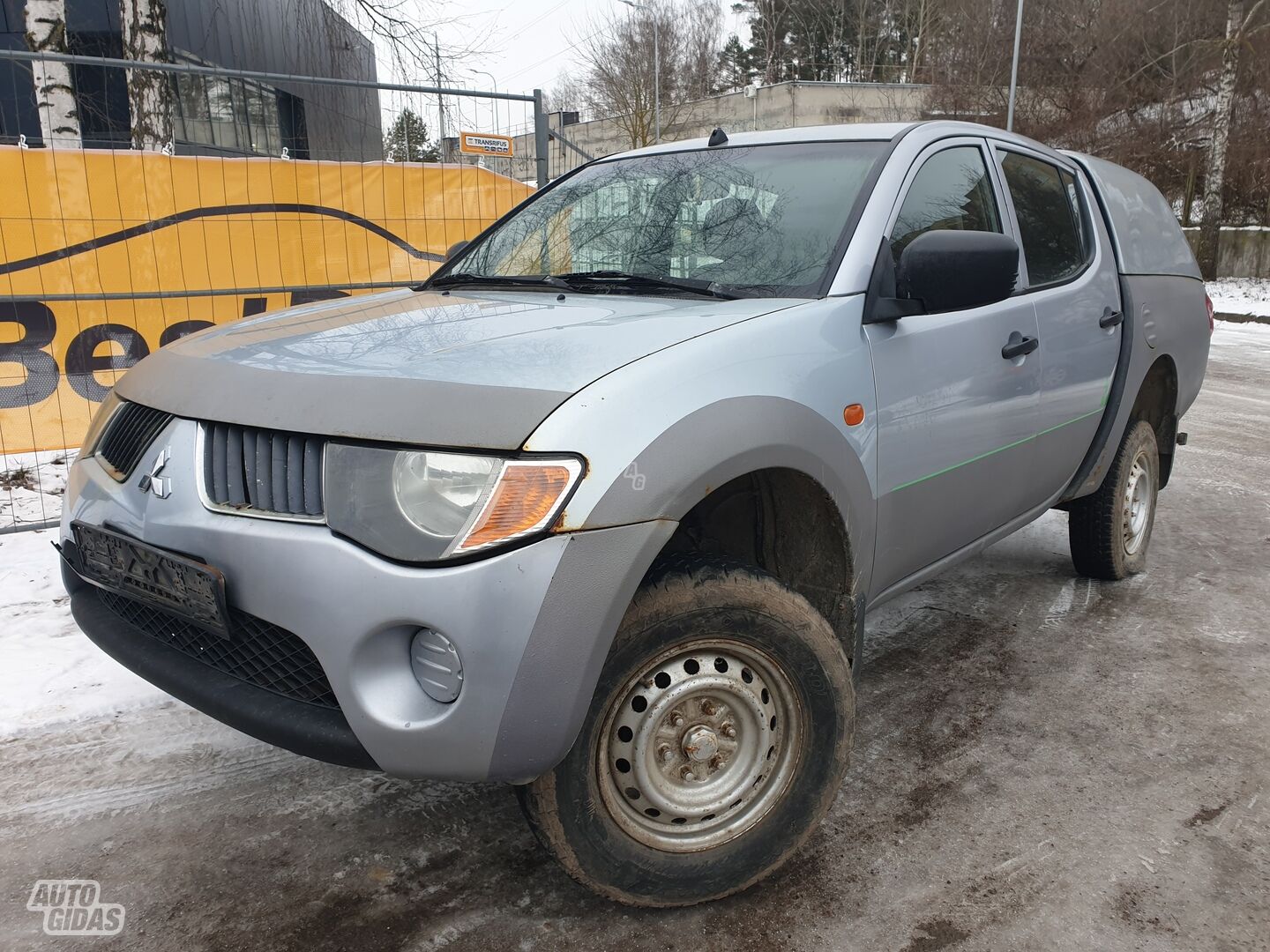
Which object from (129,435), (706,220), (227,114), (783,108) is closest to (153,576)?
(129,435)

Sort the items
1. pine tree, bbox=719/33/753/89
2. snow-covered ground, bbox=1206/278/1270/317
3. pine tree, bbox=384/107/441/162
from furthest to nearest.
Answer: pine tree, bbox=719/33/753/89, snow-covered ground, bbox=1206/278/1270/317, pine tree, bbox=384/107/441/162

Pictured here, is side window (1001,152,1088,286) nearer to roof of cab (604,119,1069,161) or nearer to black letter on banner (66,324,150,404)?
roof of cab (604,119,1069,161)

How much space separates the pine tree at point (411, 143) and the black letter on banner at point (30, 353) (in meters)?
2.67

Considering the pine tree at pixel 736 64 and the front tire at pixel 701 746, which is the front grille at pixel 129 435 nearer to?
the front tire at pixel 701 746

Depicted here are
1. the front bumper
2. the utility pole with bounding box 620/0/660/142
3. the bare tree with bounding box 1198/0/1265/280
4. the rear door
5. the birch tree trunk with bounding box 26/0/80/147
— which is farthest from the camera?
the utility pole with bounding box 620/0/660/142

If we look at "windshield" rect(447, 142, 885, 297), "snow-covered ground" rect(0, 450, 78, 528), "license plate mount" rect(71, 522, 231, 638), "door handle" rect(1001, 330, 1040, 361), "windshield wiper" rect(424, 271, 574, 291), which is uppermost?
"windshield" rect(447, 142, 885, 297)

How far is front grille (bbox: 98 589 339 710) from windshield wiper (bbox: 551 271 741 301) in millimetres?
1350

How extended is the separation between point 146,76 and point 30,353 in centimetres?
287

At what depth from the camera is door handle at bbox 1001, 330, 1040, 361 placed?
115 inches

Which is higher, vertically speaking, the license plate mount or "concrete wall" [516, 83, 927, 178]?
"concrete wall" [516, 83, 927, 178]

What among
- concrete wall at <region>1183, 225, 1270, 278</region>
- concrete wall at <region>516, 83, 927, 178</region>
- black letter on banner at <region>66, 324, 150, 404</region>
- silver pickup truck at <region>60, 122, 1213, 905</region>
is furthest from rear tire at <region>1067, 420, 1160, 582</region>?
concrete wall at <region>516, 83, 927, 178</region>

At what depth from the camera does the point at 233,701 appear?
195cm

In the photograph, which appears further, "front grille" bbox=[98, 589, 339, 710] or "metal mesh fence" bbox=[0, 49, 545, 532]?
"metal mesh fence" bbox=[0, 49, 545, 532]

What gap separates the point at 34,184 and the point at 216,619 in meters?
5.25
